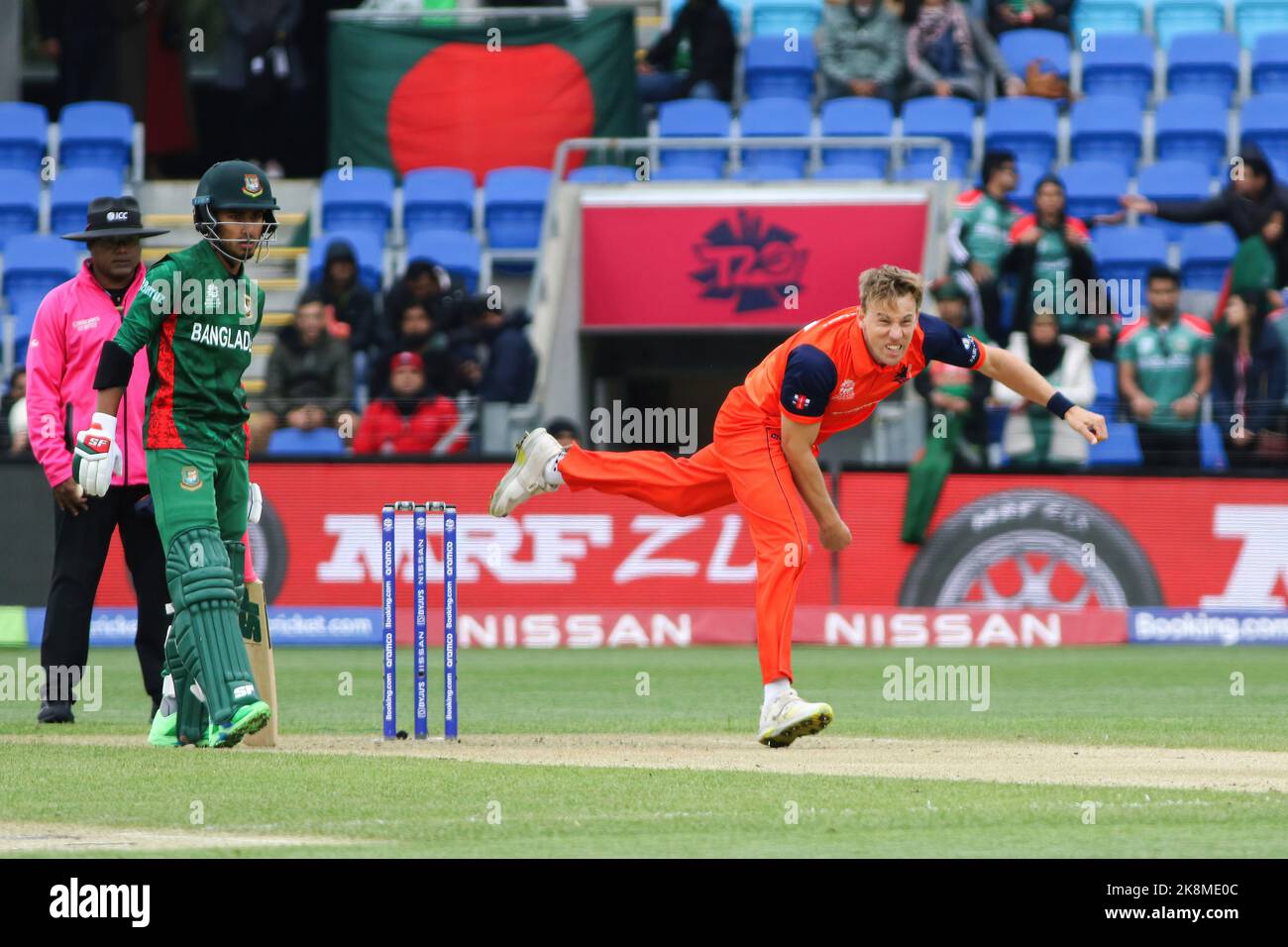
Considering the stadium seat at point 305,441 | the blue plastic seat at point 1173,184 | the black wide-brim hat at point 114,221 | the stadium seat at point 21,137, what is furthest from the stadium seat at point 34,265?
the black wide-brim hat at point 114,221

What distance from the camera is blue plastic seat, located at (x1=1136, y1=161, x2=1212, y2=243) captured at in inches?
851

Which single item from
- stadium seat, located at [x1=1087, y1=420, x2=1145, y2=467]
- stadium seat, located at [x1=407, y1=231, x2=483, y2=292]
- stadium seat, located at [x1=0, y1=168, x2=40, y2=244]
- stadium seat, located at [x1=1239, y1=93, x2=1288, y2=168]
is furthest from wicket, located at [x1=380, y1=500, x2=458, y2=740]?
stadium seat, located at [x1=1239, y1=93, x2=1288, y2=168]

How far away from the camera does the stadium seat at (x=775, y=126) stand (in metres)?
22.5

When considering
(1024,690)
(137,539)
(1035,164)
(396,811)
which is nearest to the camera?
(396,811)

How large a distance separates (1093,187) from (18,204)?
10.8m

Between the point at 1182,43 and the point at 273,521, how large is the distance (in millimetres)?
11299

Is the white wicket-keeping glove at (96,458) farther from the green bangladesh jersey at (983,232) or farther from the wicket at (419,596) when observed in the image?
the green bangladesh jersey at (983,232)

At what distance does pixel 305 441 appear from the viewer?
18.4m

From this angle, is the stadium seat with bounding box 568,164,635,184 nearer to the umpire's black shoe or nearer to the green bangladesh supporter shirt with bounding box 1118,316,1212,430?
the green bangladesh supporter shirt with bounding box 1118,316,1212,430

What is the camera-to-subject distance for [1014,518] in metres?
17.9

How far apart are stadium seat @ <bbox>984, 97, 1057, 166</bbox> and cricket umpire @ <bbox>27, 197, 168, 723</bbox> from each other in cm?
1276
